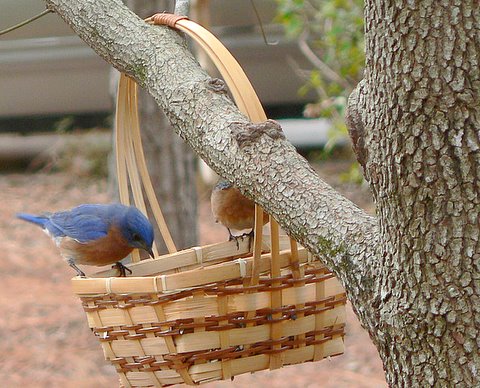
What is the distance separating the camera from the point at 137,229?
259cm

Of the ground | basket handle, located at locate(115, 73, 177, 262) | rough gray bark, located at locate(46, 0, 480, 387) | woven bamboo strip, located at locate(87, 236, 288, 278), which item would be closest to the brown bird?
basket handle, located at locate(115, 73, 177, 262)

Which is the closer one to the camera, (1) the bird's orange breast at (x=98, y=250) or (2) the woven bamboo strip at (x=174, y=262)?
(2) the woven bamboo strip at (x=174, y=262)

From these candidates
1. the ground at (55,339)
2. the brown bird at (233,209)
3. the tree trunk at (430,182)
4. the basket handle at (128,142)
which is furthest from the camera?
the ground at (55,339)

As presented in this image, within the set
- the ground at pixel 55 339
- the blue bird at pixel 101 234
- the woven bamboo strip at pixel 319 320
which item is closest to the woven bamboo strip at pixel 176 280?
the woven bamboo strip at pixel 319 320

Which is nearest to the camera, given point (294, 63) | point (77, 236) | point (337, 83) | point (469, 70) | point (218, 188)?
point (469, 70)

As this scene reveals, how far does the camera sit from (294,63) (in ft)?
26.9

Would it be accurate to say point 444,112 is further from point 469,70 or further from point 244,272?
Result: point 244,272

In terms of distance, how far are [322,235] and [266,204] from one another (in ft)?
0.45

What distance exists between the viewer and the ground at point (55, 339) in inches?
191

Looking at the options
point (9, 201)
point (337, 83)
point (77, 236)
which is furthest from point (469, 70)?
point (9, 201)

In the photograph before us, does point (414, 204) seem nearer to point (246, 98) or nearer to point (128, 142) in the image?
point (246, 98)

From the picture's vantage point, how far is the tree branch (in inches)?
61.2

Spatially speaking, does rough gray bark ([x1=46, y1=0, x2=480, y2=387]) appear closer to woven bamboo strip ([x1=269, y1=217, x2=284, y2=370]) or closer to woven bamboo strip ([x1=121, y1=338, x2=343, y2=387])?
woven bamboo strip ([x1=269, y1=217, x2=284, y2=370])

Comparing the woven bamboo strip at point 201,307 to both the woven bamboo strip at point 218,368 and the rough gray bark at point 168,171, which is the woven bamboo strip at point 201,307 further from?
the rough gray bark at point 168,171
